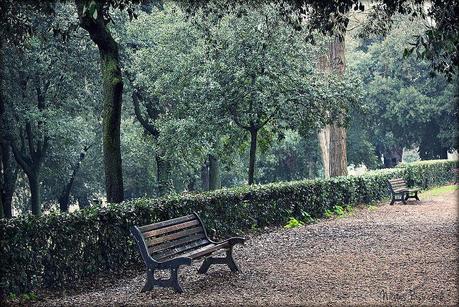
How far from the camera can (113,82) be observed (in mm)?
11172

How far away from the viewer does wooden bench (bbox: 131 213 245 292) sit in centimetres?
790

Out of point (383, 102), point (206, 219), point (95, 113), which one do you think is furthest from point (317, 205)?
point (383, 102)

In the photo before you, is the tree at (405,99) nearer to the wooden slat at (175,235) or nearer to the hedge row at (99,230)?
the hedge row at (99,230)

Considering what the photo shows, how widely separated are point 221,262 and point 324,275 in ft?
4.92

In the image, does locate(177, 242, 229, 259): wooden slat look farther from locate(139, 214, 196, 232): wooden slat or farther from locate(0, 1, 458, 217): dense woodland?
locate(0, 1, 458, 217): dense woodland

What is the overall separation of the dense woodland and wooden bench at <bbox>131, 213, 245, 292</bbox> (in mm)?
2397

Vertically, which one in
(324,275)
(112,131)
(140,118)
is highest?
(140,118)

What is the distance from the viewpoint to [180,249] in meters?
8.77

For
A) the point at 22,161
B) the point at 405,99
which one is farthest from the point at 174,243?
the point at 405,99

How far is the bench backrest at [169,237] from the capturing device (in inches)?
317

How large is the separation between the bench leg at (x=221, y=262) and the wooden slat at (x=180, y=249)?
281mm

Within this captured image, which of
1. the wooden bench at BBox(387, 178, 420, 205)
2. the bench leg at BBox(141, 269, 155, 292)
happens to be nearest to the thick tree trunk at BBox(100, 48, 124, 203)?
the bench leg at BBox(141, 269, 155, 292)

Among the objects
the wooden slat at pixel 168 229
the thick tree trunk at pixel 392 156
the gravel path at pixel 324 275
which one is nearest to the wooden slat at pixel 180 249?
the wooden slat at pixel 168 229

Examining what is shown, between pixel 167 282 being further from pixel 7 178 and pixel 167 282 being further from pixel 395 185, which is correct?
pixel 7 178
